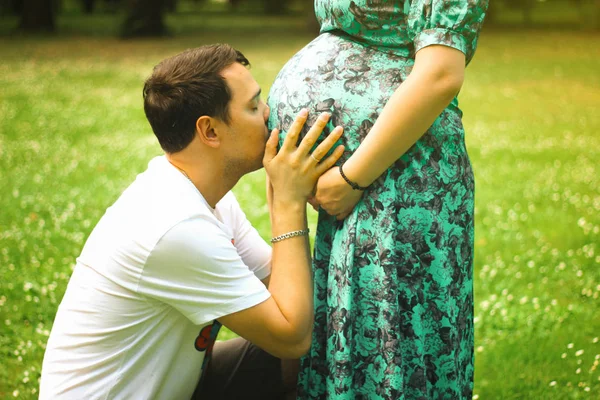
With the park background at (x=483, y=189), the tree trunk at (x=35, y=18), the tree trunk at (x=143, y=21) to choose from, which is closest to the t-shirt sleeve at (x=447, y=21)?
the park background at (x=483, y=189)

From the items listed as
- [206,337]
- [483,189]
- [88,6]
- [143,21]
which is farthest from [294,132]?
[88,6]

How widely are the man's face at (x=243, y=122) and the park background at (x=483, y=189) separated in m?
1.97

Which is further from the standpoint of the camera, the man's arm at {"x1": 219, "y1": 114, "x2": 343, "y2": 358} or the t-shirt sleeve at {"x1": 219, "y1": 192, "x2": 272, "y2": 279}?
the t-shirt sleeve at {"x1": 219, "y1": 192, "x2": 272, "y2": 279}

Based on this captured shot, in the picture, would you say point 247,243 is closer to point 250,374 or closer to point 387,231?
point 250,374

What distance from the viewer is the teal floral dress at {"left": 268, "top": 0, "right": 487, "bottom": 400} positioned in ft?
7.24

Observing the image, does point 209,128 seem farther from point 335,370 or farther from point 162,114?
point 335,370

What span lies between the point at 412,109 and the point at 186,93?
74 centimetres

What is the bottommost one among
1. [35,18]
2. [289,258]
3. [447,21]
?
[35,18]

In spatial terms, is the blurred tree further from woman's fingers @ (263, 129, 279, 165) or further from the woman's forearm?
the woman's forearm

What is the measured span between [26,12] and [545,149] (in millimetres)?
21849

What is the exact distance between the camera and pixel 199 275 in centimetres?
220

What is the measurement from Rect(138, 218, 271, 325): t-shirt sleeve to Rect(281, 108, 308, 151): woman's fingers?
35 cm

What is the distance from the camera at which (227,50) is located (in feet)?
7.80

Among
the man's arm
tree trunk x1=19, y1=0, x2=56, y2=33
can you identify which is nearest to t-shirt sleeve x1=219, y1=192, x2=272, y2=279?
the man's arm
